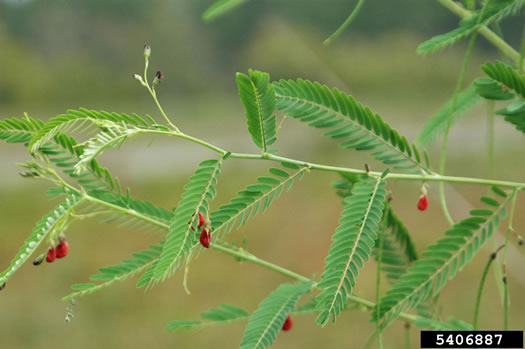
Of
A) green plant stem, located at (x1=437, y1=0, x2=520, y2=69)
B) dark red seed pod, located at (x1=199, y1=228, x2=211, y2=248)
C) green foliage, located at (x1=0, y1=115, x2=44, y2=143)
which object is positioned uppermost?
green plant stem, located at (x1=437, y1=0, x2=520, y2=69)

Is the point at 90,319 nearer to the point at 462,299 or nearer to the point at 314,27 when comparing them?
the point at 462,299

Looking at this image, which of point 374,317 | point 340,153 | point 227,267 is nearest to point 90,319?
point 227,267

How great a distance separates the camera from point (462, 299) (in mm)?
2744

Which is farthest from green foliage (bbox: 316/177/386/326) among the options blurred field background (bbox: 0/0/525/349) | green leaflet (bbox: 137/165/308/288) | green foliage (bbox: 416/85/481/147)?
blurred field background (bbox: 0/0/525/349)

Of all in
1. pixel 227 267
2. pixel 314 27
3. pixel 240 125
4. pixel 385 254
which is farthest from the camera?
pixel 240 125

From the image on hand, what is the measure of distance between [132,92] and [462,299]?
278 cm

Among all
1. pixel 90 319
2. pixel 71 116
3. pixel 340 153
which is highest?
pixel 340 153

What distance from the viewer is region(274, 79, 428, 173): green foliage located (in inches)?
14.7

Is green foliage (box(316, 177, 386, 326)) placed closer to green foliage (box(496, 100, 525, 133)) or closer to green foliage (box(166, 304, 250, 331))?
green foliage (box(496, 100, 525, 133))

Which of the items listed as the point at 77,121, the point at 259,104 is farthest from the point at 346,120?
the point at 77,121

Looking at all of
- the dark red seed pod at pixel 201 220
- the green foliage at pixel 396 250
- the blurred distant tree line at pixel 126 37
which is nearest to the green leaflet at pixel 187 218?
the dark red seed pod at pixel 201 220

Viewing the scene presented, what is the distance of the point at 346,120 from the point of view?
389 mm

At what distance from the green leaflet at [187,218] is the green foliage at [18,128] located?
0.38 feet

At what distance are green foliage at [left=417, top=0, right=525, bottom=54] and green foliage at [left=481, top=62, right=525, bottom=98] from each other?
1.2 inches
